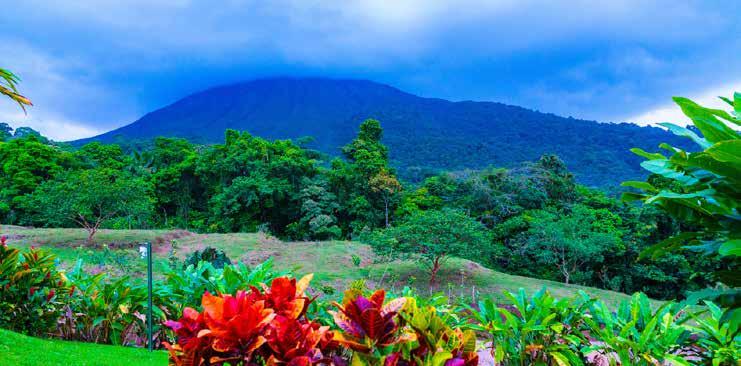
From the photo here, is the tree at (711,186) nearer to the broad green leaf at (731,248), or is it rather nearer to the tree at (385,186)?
the broad green leaf at (731,248)

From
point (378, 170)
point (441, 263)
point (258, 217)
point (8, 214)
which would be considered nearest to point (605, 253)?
point (441, 263)

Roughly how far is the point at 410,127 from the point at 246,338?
6847 cm

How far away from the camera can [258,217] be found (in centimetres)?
2503

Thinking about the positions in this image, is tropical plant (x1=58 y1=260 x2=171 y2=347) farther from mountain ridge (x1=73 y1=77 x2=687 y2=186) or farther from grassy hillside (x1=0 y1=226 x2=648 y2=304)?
mountain ridge (x1=73 y1=77 x2=687 y2=186)

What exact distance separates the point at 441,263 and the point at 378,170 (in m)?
11.5

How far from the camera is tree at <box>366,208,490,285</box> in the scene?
12.6m

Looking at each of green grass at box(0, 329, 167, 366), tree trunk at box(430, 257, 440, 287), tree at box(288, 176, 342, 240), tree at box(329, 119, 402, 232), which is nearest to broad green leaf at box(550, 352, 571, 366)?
green grass at box(0, 329, 167, 366)

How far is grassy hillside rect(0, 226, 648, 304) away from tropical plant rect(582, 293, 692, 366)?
29.1ft

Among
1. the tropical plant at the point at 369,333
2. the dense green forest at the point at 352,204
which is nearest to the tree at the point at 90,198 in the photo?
the dense green forest at the point at 352,204

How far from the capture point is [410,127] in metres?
68.9

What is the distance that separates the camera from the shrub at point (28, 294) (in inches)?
147

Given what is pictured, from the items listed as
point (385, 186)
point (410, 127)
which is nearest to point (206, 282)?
point (385, 186)

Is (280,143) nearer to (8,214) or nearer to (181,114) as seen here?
(8,214)

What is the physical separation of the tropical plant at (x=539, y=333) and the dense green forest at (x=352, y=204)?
1036cm
